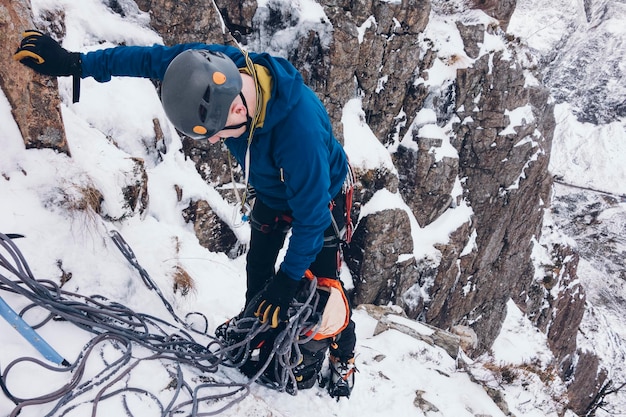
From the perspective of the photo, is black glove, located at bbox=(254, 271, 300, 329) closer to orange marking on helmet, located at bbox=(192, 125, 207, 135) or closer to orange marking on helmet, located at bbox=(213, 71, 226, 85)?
orange marking on helmet, located at bbox=(192, 125, 207, 135)

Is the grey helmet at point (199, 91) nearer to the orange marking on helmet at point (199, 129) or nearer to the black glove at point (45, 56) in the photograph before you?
the orange marking on helmet at point (199, 129)

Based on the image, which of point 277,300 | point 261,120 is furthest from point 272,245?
point 261,120

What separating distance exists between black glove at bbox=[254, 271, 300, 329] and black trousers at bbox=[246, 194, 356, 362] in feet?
1.33

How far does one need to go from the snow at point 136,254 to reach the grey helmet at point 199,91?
3.89 feet

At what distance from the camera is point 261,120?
2.01m

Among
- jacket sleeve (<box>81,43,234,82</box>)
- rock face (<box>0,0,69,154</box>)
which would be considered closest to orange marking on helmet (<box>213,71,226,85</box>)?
jacket sleeve (<box>81,43,234,82</box>)

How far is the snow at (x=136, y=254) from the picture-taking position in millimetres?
1987

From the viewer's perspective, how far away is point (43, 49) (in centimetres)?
229

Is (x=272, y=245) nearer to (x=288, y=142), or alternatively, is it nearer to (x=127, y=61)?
(x=288, y=142)

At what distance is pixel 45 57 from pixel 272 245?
6.14 ft

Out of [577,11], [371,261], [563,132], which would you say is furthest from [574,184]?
[371,261]

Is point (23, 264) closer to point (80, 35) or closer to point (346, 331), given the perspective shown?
point (346, 331)

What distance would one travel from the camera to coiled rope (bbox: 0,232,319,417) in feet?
5.63

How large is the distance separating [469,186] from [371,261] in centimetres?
706
